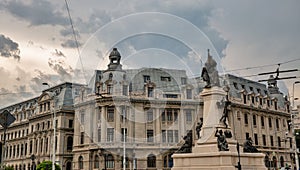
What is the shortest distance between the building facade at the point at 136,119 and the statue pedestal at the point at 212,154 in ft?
86.2

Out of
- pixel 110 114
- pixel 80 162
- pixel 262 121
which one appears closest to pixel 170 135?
pixel 110 114

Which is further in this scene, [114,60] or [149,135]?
[114,60]

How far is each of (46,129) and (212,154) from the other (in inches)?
→ 2239

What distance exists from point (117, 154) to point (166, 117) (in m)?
11.3

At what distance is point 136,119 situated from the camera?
62750mm

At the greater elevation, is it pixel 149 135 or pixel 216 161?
pixel 149 135

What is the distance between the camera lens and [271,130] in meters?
76.9

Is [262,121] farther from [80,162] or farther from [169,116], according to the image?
[80,162]

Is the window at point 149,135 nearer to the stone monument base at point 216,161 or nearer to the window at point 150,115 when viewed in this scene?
the window at point 150,115

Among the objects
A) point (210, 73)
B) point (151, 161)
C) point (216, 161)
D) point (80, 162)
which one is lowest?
point (80, 162)

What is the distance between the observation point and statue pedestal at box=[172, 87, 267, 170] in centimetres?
2453

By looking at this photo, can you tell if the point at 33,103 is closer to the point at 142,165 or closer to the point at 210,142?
the point at 142,165

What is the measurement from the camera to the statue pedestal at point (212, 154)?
24531 millimetres

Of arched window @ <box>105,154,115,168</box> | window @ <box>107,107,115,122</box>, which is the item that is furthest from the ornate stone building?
arched window @ <box>105,154,115,168</box>
